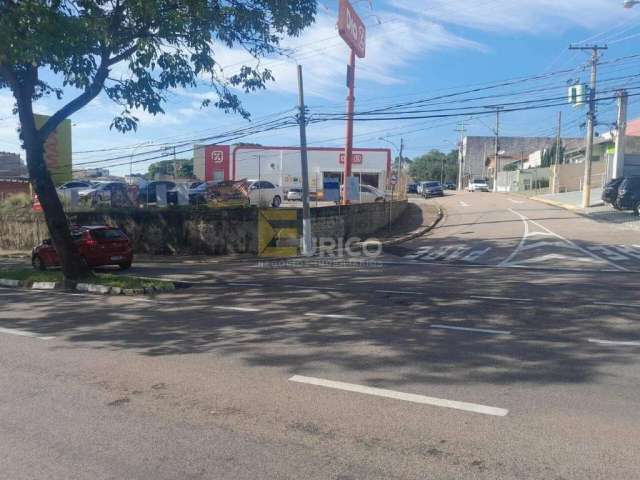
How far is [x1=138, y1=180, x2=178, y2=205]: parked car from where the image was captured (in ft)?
101

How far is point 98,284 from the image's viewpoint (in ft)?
44.7

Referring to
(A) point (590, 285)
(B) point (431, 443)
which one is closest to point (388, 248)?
(A) point (590, 285)

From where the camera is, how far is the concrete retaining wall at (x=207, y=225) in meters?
23.2

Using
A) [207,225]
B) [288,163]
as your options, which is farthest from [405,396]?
[288,163]

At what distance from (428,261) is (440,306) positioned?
31.0 ft

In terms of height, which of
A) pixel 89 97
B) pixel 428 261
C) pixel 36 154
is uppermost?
pixel 89 97

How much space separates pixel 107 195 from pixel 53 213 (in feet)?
60.2

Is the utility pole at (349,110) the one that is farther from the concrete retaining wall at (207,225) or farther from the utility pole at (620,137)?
the utility pole at (620,137)

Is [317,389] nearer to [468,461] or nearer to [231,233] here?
[468,461]

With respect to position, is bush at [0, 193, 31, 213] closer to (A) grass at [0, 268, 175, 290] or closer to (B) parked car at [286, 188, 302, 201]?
(B) parked car at [286, 188, 302, 201]

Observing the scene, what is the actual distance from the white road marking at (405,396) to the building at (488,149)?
90.5m

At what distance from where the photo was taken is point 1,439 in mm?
4531

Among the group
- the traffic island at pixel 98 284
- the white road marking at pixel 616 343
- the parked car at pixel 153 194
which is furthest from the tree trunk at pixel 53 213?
the parked car at pixel 153 194

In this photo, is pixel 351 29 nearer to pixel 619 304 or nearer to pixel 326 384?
pixel 619 304
